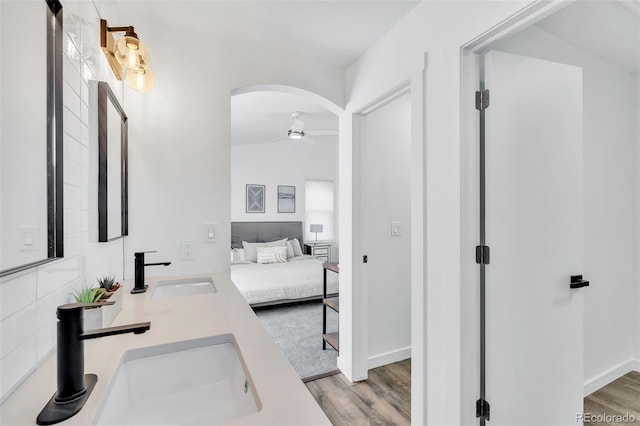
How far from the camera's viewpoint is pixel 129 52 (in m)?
1.32

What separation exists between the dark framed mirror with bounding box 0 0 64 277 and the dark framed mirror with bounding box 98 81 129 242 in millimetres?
436

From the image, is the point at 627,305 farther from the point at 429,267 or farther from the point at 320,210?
the point at 320,210

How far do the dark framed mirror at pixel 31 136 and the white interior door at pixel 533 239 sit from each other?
161 centimetres

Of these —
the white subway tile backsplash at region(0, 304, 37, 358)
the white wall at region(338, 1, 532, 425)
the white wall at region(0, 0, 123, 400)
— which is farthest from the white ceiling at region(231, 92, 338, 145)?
the white subway tile backsplash at region(0, 304, 37, 358)

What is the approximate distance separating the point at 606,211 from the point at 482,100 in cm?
162

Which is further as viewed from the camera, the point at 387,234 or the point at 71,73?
the point at 387,234

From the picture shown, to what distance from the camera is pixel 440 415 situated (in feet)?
5.10

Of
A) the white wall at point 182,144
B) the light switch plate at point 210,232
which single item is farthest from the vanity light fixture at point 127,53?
the light switch plate at point 210,232

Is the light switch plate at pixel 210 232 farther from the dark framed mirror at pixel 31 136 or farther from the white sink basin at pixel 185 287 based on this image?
the dark framed mirror at pixel 31 136

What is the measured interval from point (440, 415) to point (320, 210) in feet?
17.0

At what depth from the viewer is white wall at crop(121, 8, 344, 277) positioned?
70.0 inches

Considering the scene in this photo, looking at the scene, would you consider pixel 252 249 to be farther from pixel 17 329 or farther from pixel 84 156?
pixel 17 329

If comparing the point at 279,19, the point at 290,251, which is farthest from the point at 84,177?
the point at 290,251

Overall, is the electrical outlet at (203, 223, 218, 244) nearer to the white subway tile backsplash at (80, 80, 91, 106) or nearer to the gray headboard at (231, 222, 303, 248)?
the white subway tile backsplash at (80, 80, 91, 106)
